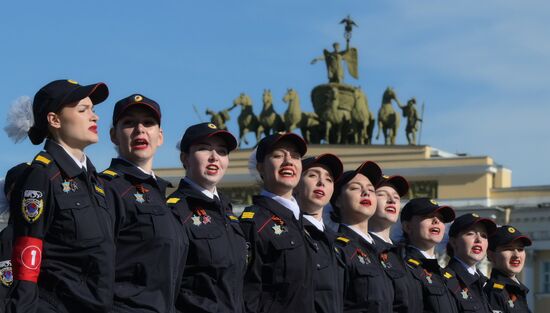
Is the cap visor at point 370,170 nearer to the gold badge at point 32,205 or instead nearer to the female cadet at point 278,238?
the female cadet at point 278,238

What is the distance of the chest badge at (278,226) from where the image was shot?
874 centimetres

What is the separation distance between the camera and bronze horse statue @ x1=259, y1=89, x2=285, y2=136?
49125 millimetres

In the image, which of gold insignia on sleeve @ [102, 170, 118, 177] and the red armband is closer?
the red armband

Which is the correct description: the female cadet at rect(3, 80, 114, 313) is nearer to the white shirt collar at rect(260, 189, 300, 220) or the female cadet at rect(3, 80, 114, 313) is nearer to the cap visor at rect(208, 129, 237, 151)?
the cap visor at rect(208, 129, 237, 151)

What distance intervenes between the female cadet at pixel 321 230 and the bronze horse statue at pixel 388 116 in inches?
1514

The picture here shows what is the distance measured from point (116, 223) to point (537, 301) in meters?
38.4

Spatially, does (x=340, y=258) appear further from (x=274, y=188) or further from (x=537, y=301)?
(x=537, y=301)

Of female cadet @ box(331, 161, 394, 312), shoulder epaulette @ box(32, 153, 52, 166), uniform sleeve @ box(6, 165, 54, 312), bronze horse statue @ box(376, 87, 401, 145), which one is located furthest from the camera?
bronze horse statue @ box(376, 87, 401, 145)

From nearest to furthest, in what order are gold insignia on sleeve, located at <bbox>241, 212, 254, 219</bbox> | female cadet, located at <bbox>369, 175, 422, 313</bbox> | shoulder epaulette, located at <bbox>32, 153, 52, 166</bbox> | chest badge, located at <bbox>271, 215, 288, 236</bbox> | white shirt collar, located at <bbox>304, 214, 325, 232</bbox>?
1. shoulder epaulette, located at <bbox>32, 153, 52, 166</bbox>
2. chest badge, located at <bbox>271, 215, 288, 236</bbox>
3. gold insignia on sleeve, located at <bbox>241, 212, 254, 219</bbox>
4. white shirt collar, located at <bbox>304, 214, 325, 232</bbox>
5. female cadet, located at <bbox>369, 175, 422, 313</bbox>

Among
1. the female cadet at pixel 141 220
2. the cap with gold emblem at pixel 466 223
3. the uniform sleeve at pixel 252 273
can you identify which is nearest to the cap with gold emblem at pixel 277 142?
the uniform sleeve at pixel 252 273

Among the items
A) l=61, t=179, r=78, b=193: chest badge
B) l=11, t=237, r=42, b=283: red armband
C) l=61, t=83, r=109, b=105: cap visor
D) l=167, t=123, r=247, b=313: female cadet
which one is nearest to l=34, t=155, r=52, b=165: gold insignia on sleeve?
l=61, t=179, r=78, b=193: chest badge

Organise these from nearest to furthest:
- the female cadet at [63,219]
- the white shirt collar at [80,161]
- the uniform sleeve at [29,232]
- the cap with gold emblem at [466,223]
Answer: the uniform sleeve at [29,232] < the female cadet at [63,219] < the white shirt collar at [80,161] < the cap with gold emblem at [466,223]

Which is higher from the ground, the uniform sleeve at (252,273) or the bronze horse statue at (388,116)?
the bronze horse statue at (388,116)

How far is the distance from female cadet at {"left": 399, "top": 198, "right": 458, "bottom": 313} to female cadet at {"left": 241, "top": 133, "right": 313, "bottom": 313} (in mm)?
1947
